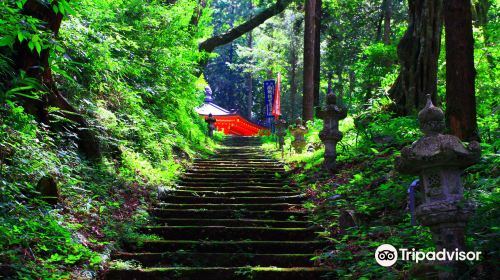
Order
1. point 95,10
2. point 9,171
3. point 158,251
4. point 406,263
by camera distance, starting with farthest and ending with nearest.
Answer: point 95,10, point 158,251, point 9,171, point 406,263

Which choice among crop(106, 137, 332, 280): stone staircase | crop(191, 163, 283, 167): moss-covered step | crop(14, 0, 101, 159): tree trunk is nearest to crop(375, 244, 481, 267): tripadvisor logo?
crop(106, 137, 332, 280): stone staircase

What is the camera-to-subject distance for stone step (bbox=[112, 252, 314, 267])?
17.5 feet

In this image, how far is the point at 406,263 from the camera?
4.09 metres

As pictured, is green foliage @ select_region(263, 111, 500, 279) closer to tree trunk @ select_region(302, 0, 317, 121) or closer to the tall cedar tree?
tree trunk @ select_region(302, 0, 317, 121)

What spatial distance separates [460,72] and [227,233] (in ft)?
12.3

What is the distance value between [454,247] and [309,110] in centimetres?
1392

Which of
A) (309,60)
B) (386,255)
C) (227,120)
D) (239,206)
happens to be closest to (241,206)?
(239,206)

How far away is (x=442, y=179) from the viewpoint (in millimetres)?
3564

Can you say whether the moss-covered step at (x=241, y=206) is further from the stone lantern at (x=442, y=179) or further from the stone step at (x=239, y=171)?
the stone lantern at (x=442, y=179)

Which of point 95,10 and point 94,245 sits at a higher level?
point 95,10

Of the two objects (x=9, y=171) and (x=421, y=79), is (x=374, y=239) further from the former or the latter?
(x=421, y=79)

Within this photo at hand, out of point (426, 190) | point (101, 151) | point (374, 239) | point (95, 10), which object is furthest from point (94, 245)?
point (95, 10)

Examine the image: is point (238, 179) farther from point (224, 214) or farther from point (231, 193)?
point (224, 214)

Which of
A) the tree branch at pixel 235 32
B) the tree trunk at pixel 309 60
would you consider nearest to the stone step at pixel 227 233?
the tree trunk at pixel 309 60
